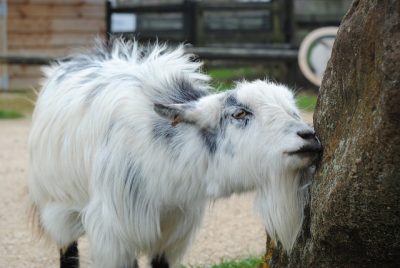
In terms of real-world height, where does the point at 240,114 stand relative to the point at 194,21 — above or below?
above

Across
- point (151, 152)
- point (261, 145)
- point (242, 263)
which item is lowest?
point (242, 263)

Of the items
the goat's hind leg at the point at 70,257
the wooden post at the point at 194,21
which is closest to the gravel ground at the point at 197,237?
the goat's hind leg at the point at 70,257

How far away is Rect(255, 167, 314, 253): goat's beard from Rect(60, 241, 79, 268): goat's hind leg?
62.3 inches

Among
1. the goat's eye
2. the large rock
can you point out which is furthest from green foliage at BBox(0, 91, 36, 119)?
the large rock

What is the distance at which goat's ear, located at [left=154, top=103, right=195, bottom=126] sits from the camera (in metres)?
3.08

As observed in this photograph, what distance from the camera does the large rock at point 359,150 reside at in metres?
2.27

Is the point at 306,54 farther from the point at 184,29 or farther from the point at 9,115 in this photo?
the point at 9,115

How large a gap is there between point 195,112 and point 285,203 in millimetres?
520

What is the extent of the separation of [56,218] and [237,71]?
12148mm

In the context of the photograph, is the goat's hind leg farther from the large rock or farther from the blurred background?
the blurred background

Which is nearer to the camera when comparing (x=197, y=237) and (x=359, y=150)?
(x=359, y=150)

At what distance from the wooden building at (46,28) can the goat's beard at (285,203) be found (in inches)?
439

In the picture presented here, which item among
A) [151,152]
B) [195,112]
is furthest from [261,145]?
[151,152]

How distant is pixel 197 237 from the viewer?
17.0ft
